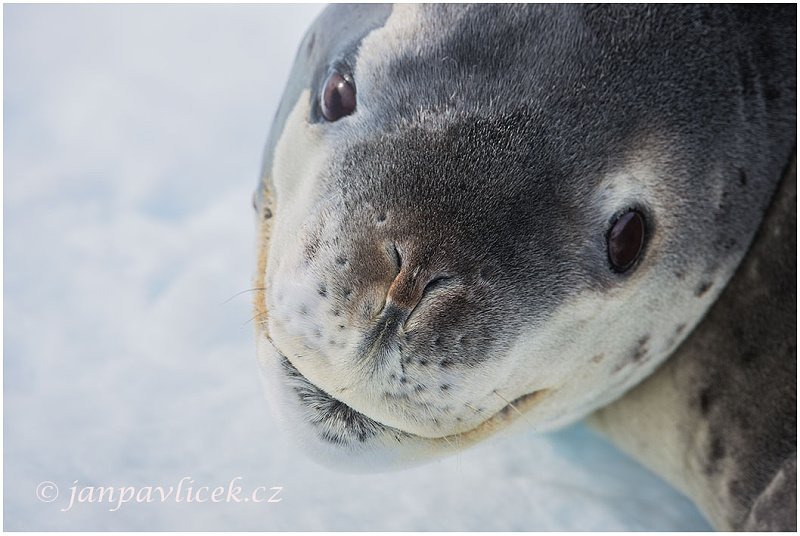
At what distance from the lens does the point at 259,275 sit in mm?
1226

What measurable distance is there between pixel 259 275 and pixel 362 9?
1.64 ft

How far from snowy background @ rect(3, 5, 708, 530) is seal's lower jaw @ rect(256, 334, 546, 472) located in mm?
202

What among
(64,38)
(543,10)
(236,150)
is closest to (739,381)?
(543,10)

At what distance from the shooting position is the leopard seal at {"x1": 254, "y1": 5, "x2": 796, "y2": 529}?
977mm

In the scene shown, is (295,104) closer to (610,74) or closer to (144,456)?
(610,74)

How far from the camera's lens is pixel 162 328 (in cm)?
189

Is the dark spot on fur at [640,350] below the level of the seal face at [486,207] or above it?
below

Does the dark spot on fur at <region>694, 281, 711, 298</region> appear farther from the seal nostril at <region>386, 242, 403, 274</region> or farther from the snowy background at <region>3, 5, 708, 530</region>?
the seal nostril at <region>386, 242, 403, 274</region>

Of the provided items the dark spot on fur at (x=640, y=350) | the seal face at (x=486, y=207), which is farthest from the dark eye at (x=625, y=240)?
the dark spot on fur at (x=640, y=350)

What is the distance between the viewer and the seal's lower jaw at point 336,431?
1099 millimetres

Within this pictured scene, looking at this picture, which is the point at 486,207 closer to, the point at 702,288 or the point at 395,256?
the point at 395,256

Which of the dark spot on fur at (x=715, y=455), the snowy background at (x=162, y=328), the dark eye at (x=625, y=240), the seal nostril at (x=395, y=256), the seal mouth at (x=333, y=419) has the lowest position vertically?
the snowy background at (x=162, y=328)

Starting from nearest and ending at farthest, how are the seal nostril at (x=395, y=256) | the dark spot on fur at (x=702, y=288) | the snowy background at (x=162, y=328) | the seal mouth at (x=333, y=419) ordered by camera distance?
the seal nostril at (x=395, y=256) < the seal mouth at (x=333, y=419) < the dark spot on fur at (x=702, y=288) < the snowy background at (x=162, y=328)

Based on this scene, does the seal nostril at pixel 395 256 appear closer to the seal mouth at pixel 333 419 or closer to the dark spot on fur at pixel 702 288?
the seal mouth at pixel 333 419
